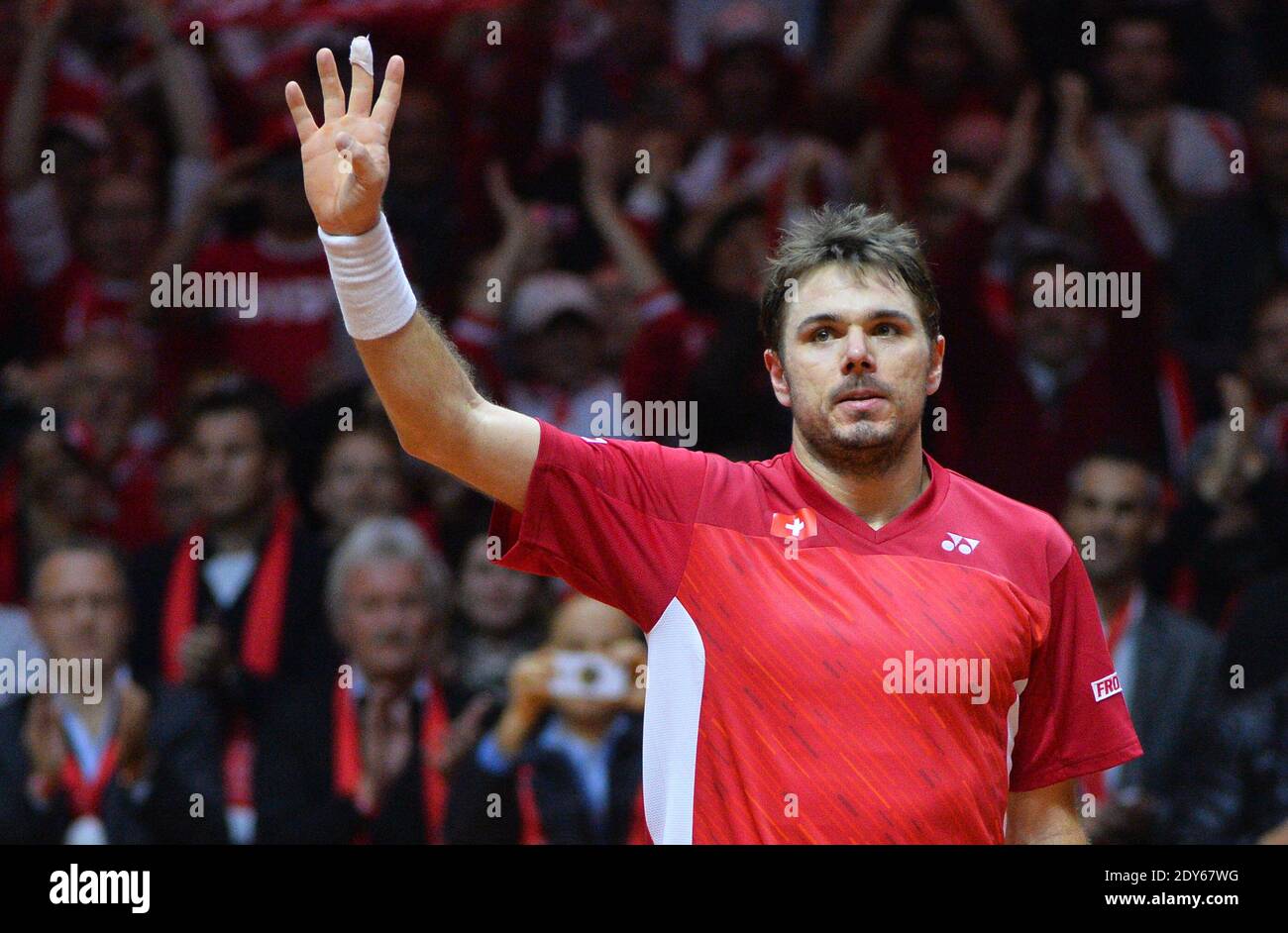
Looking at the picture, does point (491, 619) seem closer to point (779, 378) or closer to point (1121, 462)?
point (1121, 462)

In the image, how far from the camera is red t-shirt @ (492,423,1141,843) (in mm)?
3176

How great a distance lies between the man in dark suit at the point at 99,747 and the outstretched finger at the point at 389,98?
3.83 metres

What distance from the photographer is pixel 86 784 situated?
20.9 ft

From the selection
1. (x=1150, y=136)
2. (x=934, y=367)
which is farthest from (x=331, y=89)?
(x=1150, y=136)

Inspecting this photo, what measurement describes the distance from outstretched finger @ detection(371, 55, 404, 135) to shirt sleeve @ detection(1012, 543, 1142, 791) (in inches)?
60.2

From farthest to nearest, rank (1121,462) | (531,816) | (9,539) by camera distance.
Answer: (9,539), (1121,462), (531,816)

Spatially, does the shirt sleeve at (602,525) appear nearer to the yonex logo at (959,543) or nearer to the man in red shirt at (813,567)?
the man in red shirt at (813,567)

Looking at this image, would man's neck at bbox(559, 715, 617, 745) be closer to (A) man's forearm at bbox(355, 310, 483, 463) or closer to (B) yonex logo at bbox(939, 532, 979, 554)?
(B) yonex logo at bbox(939, 532, 979, 554)

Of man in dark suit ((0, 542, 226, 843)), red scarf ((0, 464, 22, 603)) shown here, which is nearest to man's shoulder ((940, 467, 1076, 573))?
man in dark suit ((0, 542, 226, 843))

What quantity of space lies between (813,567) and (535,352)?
4.02 metres

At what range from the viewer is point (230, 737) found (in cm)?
650

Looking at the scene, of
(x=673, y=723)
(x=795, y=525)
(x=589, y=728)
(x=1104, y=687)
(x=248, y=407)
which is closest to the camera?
(x=673, y=723)
